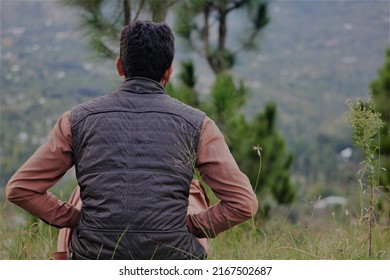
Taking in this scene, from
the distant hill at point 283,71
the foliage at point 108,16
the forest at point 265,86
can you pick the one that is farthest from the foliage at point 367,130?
the distant hill at point 283,71

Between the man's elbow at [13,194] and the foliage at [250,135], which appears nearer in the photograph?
the man's elbow at [13,194]

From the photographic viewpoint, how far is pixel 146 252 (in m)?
1.79

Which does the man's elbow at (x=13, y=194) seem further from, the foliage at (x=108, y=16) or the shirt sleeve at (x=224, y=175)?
the foliage at (x=108, y=16)

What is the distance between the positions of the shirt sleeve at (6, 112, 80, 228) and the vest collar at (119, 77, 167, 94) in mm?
156

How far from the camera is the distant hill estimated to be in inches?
1585

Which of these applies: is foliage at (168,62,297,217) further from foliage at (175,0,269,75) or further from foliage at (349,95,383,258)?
foliage at (349,95,383,258)

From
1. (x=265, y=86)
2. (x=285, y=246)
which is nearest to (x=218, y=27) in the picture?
(x=285, y=246)

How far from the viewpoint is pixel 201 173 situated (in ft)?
6.14

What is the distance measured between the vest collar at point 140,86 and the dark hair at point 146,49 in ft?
0.06

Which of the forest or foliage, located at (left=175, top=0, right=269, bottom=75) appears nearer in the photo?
the forest

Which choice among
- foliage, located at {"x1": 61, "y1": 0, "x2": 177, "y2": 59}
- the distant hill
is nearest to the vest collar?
foliage, located at {"x1": 61, "y1": 0, "x2": 177, "y2": 59}

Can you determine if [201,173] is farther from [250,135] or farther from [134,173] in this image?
[250,135]

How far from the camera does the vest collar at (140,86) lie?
6.08ft
